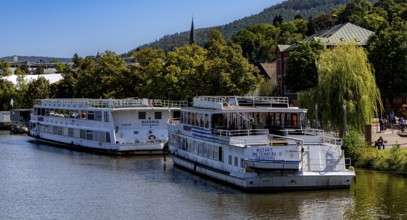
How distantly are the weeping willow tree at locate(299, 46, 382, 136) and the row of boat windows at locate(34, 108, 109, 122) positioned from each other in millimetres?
23206

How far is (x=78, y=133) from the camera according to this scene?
78.8 meters

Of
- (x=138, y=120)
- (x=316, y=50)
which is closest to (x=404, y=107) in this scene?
(x=316, y=50)

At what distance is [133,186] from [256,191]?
10.00 metres

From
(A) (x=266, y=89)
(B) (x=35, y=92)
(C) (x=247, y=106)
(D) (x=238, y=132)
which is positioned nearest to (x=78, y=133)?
(C) (x=247, y=106)

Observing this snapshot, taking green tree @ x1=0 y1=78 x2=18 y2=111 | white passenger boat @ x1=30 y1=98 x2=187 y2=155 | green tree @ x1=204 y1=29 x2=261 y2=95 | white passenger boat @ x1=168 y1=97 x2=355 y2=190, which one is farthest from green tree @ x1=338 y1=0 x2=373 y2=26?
white passenger boat @ x1=168 y1=97 x2=355 y2=190

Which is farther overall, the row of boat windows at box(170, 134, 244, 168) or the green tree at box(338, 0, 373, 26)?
the green tree at box(338, 0, 373, 26)

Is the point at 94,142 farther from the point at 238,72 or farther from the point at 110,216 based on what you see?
the point at 110,216

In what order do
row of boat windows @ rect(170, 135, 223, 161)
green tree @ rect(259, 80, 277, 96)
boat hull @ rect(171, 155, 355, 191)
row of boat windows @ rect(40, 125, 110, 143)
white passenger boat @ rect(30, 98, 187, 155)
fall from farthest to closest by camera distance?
1. green tree @ rect(259, 80, 277, 96)
2. row of boat windows @ rect(40, 125, 110, 143)
3. white passenger boat @ rect(30, 98, 187, 155)
4. row of boat windows @ rect(170, 135, 223, 161)
5. boat hull @ rect(171, 155, 355, 191)

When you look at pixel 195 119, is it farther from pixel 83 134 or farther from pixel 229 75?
pixel 229 75

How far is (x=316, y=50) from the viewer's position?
87.8m

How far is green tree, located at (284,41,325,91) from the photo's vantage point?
86.6 metres

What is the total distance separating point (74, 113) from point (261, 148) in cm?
4241

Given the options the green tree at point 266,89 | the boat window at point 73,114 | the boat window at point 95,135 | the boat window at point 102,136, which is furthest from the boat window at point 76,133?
the green tree at point 266,89

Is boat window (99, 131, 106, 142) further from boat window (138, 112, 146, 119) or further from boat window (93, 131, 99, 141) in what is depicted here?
boat window (138, 112, 146, 119)
